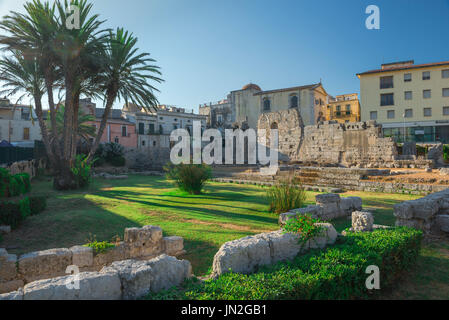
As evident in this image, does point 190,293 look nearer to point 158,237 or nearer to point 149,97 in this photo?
point 158,237

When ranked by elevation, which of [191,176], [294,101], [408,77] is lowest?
[191,176]

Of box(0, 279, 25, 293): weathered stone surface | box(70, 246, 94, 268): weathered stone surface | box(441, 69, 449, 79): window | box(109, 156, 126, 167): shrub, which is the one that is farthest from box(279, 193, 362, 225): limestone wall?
box(441, 69, 449, 79): window

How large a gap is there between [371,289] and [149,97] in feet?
51.7

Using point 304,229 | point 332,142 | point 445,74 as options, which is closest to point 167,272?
point 304,229

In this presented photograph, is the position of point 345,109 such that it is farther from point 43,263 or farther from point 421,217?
point 43,263

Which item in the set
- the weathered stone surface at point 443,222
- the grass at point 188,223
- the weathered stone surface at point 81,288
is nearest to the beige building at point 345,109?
the grass at point 188,223

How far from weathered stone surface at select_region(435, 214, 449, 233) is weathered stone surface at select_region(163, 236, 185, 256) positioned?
533cm

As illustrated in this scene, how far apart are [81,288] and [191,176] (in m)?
8.96

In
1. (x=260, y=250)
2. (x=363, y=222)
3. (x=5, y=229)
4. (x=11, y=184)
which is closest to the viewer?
(x=260, y=250)

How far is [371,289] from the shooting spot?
3480 mm

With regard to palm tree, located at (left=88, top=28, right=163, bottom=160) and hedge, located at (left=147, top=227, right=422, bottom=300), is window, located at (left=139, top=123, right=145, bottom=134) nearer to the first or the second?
palm tree, located at (left=88, top=28, right=163, bottom=160)

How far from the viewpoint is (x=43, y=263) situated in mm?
4176

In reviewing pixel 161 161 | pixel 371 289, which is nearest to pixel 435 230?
pixel 371 289

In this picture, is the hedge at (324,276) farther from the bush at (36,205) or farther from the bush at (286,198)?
the bush at (36,205)
